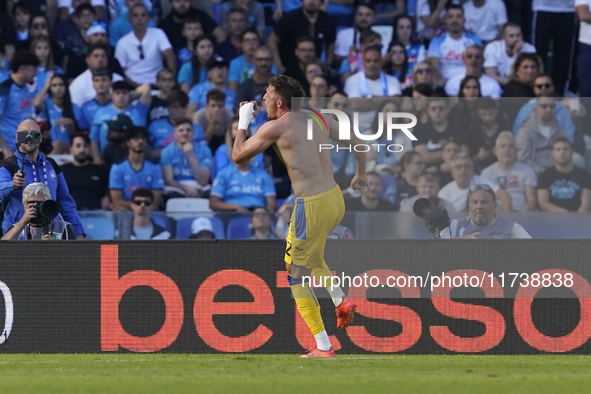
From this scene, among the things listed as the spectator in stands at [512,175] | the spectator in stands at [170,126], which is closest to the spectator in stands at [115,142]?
the spectator in stands at [170,126]

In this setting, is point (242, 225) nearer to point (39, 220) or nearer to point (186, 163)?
point (186, 163)

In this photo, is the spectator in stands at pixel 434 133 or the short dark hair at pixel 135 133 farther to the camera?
the short dark hair at pixel 135 133

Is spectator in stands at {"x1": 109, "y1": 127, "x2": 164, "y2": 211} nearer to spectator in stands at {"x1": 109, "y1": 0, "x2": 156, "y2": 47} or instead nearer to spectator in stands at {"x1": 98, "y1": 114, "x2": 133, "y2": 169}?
spectator in stands at {"x1": 98, "y1": 114, "x2": 133, "y2": 169}

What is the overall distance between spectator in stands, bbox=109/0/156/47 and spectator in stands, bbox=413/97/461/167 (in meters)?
4.98

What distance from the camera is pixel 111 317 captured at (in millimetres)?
7934

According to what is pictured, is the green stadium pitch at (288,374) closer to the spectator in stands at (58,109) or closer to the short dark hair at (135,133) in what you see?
the short dark hair at (135,133)

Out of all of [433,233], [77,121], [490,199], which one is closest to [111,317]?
[433,233]

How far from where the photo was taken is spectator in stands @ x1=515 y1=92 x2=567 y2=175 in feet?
29.5

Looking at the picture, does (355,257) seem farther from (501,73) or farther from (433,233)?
(501,73)

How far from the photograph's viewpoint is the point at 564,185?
8828 mm

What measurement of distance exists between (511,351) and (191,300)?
8.70 feet

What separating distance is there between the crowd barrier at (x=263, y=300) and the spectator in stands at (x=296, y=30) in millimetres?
6072

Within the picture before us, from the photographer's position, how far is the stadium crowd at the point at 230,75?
11703 millimetres

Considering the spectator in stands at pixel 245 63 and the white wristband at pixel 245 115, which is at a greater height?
the spectator in stands at pixel 245 63
